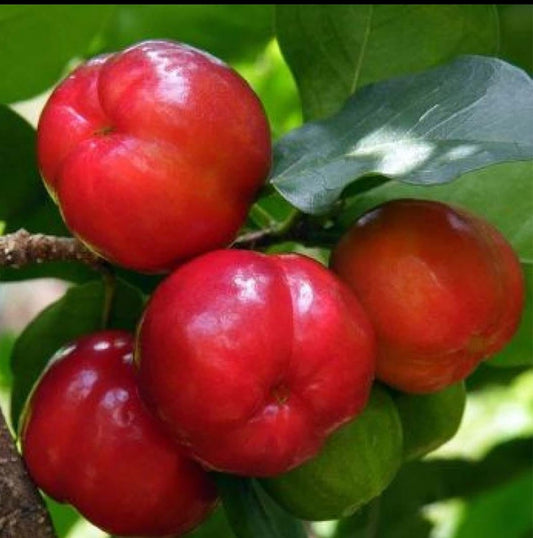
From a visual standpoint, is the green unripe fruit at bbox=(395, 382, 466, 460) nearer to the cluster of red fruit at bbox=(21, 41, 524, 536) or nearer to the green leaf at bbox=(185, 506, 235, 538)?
the cluster of red fruit at bbox=(21, 41, 524, 536)

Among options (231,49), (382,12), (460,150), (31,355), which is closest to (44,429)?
(31,355)

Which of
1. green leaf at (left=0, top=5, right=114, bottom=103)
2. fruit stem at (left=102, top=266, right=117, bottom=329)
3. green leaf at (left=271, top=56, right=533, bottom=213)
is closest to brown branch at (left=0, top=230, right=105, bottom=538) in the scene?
fruit stem at (left=102, top=266, right=117, bottom=329)

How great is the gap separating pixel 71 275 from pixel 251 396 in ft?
1.97

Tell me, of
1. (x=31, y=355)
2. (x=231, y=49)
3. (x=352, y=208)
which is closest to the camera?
(x=352, y=208)

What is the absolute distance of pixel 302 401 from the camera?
37.4 inches

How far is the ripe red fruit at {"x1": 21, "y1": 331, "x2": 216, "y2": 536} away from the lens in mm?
1062

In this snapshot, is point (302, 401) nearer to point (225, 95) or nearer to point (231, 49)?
point (225, 95)

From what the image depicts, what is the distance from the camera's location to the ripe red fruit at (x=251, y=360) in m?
0.93

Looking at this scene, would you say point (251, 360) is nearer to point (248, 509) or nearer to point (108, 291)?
point (248, 509)

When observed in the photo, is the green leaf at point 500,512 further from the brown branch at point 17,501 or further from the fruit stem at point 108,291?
the brown branch at point 17,501

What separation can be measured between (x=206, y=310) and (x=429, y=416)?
36cm

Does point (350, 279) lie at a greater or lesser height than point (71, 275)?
greater

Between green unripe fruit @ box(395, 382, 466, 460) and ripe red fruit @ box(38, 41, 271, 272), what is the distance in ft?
0.90

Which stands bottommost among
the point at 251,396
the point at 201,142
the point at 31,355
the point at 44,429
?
the point at 31,355
